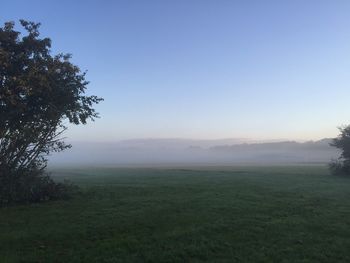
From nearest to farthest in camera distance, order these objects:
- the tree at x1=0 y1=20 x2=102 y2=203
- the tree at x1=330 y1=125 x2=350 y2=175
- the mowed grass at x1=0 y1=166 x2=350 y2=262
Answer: the mowed grass at x1=0 y1=166 x2=350 y2=262, the tree at x1=0 y1=20 x2=102 y2=203, the tree at x1=330 y1=125 x2=350 y2=175

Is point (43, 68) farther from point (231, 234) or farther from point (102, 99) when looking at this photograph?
point (231, 234)

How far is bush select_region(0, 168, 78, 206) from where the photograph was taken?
22.4 metres

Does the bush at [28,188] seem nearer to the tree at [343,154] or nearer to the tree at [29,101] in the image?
the tree at [29,101]

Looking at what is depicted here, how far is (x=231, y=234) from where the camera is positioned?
1453cm

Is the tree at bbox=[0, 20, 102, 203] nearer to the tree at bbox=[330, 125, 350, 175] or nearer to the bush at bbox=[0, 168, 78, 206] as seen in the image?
the bush at bbox=[0, 168, 78, 206]

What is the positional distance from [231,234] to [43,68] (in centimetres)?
1457

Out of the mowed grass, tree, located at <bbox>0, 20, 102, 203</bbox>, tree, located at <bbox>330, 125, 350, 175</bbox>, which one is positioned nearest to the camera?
the mowed grass

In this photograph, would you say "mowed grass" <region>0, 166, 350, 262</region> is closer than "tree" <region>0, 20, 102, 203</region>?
Yes

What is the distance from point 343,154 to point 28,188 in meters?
40.3

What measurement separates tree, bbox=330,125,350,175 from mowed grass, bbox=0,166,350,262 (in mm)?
27136

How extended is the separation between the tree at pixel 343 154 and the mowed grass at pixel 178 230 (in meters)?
27.1

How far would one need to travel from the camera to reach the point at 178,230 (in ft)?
49.2

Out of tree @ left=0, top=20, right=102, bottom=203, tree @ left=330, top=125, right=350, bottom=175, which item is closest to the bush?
tree @ left=0, top=20, right=102, bottom=203

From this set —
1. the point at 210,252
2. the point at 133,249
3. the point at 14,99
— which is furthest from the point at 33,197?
the point at 210,252
